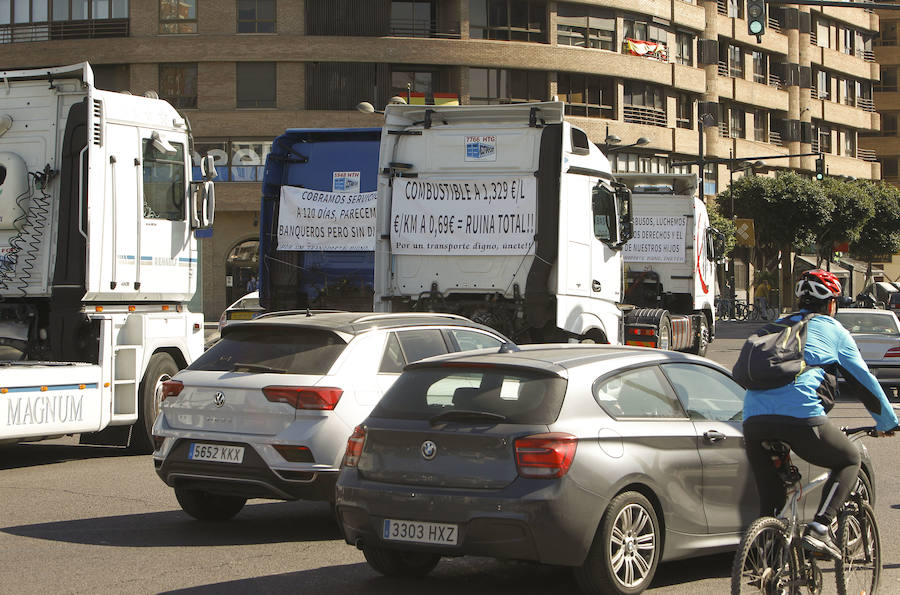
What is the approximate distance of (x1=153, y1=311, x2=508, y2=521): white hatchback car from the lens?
25.4ft

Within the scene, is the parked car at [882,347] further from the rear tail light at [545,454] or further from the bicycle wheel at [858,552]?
the rear tail light at [545,454]

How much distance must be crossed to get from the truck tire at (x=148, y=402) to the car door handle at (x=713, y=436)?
6.85 meters

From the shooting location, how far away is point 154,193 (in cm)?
1266

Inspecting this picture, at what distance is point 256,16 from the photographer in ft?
153

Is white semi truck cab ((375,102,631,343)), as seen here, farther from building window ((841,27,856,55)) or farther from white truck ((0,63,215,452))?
building window ((841,27,856,55))

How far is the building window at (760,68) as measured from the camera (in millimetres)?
64688

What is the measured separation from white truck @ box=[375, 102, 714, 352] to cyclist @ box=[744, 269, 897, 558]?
7.64 meters

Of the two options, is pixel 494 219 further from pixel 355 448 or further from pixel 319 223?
pixel 355 448

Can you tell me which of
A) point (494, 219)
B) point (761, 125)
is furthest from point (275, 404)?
point (761, 125)

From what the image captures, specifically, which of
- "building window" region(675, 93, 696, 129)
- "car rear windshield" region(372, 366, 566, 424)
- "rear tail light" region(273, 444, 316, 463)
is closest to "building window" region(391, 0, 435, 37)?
"building window" region(675, 93, 696, 129)

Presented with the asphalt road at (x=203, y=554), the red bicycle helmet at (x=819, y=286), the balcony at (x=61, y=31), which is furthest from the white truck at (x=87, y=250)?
the balcony at (x=61, y=31)

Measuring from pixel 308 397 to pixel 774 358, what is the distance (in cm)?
329

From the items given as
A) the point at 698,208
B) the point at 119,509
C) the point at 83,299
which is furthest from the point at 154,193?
the point at 698,208

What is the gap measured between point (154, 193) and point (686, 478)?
7.89m
